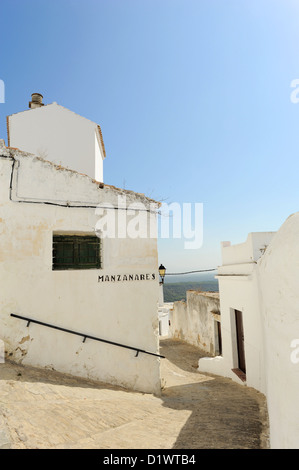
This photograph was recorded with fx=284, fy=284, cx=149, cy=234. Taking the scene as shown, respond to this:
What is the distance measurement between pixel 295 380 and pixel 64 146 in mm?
11044

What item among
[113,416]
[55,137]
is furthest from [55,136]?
[113,416]

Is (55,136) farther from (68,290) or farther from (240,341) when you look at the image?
(240,341)

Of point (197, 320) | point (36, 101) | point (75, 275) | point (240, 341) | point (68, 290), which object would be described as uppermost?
point (36, 101)

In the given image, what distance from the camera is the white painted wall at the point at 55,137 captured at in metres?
11.2

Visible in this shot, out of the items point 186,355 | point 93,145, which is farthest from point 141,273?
point 186,355

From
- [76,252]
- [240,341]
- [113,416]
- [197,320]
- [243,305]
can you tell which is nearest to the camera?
[113,416]

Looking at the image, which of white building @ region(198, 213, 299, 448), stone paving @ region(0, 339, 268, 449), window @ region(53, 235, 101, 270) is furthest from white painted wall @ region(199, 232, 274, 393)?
window @ region(53, 235, 101, 270)

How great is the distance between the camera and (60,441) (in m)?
3.62

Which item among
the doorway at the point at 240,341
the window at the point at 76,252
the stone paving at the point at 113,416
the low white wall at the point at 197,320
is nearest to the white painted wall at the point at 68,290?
the window at the point at 76,252

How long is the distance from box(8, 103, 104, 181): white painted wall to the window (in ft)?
16.2

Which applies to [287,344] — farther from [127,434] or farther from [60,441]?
[60,441]

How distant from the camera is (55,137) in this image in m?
11.4

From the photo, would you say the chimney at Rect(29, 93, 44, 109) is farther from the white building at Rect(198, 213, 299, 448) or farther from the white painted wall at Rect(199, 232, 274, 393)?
the white building at Rect(198, 213, 299, 448)

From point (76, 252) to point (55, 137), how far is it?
20.7ft
